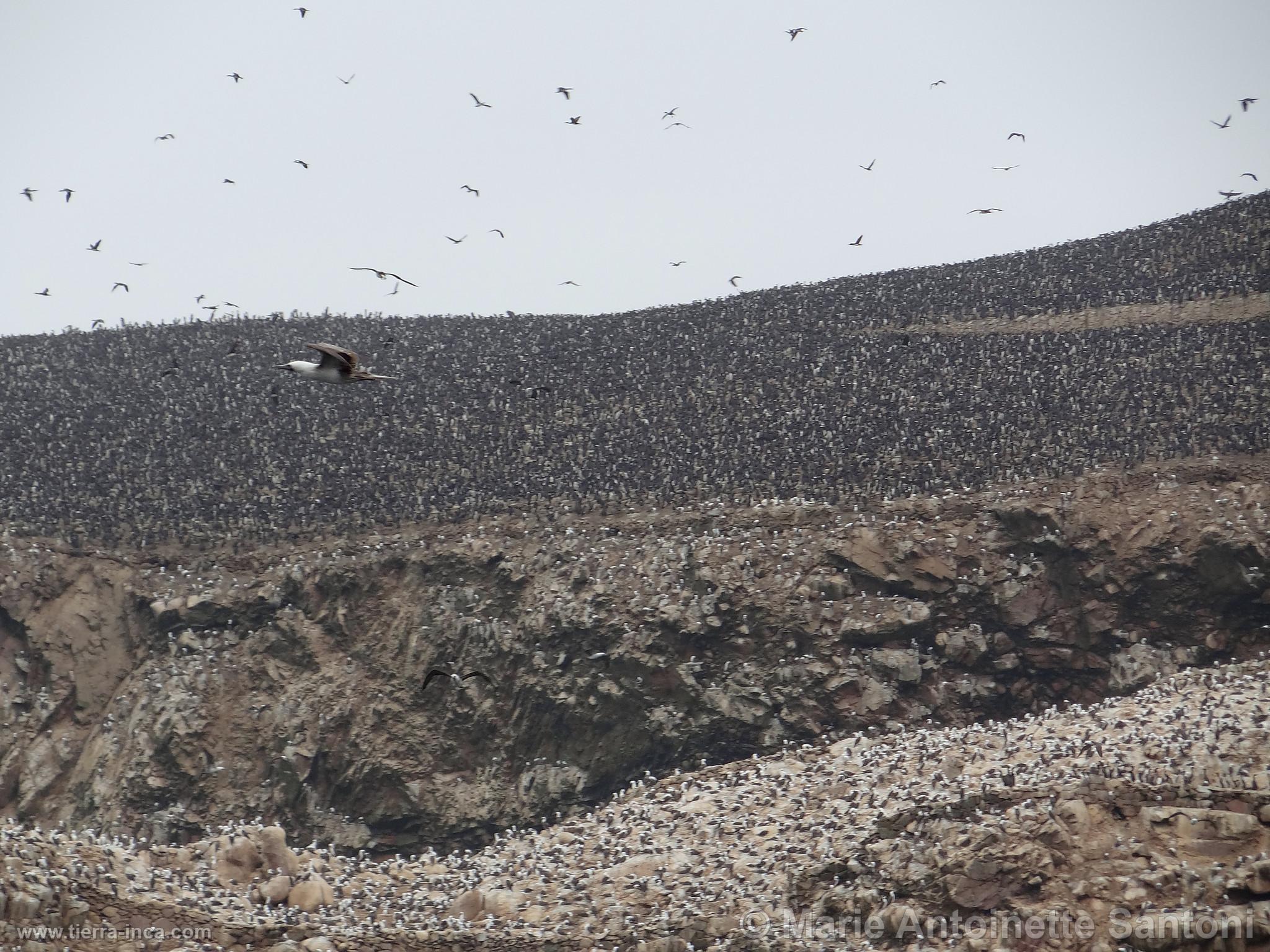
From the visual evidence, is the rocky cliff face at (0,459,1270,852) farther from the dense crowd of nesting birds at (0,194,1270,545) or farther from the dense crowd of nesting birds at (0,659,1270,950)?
the dense crowd of nesting birds at (0,659,1270,950)

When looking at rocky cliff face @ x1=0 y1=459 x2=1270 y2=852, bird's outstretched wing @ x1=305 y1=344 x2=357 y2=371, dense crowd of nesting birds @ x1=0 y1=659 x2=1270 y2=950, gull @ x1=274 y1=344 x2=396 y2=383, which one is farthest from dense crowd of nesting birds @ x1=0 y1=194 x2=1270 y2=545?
bird's outstretched wing @ x1=305 y1=344 x2=357 y2=371

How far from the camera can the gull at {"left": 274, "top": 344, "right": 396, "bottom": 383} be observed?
2139 cm

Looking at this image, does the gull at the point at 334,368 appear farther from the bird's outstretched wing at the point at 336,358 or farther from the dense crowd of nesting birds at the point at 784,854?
the dense crowd of nesting birds at the point at 784,854

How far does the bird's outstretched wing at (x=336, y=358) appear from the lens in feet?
69.4

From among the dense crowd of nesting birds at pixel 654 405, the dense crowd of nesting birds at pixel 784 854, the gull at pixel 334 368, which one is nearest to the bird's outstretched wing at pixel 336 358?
the gull at pixel 334 368

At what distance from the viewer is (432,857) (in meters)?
26.8

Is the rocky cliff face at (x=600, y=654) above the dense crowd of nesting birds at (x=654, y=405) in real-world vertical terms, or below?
below

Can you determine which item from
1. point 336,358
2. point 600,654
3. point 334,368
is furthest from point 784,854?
point 600,654

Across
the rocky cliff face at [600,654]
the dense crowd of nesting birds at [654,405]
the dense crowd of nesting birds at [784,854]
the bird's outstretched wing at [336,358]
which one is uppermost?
the dense crowd of nesting birds at [654,405]

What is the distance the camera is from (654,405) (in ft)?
145

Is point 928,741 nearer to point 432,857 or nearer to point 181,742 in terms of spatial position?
point 432,857

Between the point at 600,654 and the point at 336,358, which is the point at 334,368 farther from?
the point at 600,654

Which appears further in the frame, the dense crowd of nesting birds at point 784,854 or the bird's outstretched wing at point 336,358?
the bird's outstretched wing at point 336,358

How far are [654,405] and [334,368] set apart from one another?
21538 mm
